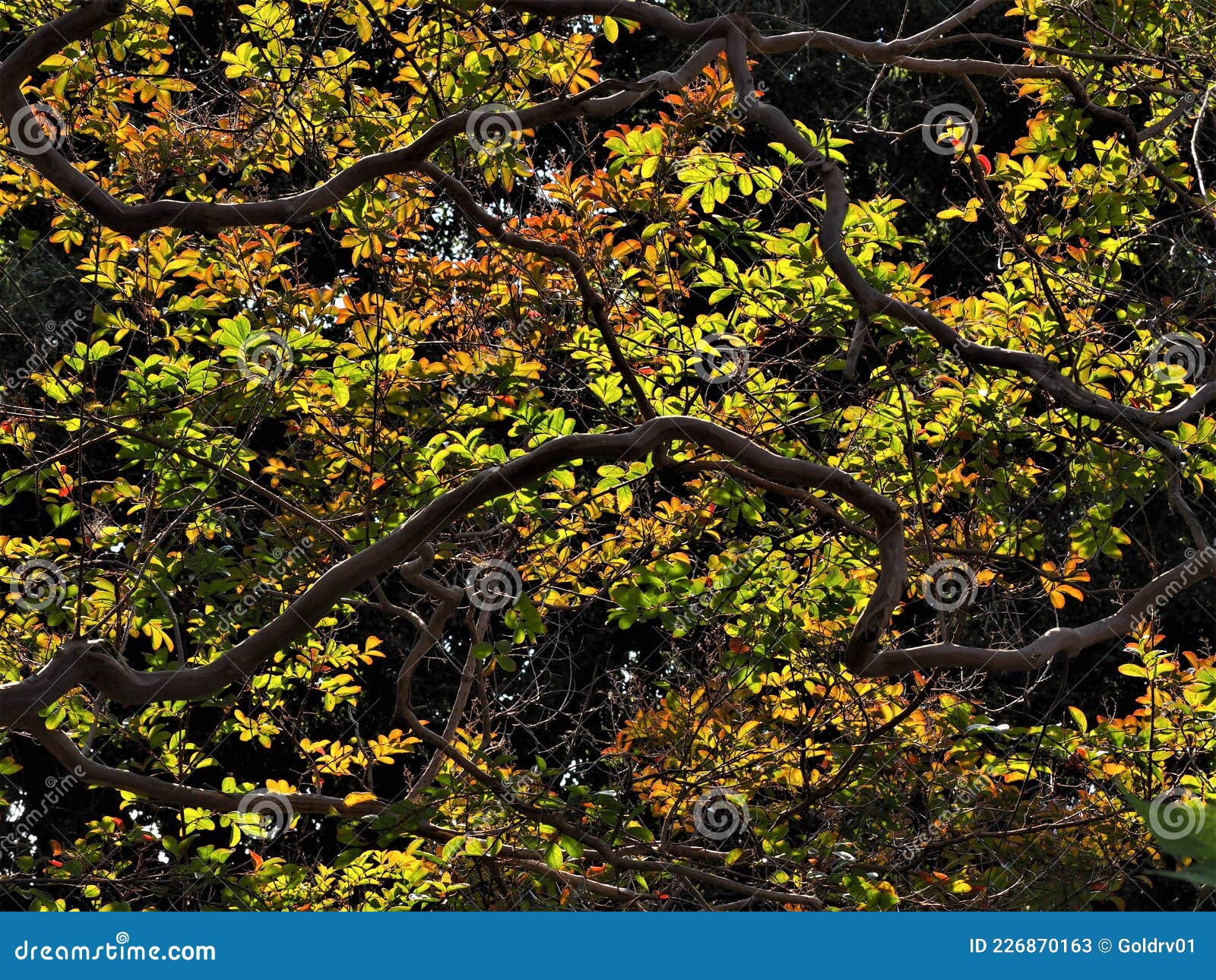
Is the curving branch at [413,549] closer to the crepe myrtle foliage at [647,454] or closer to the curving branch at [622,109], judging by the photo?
the crepe myrtle foliage at [647,454]

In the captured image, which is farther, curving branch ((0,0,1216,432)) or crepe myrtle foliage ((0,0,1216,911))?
crepe myrtle foliage ((0,0,1216,911))

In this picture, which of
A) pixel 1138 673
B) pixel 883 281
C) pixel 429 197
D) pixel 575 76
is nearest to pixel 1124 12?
pixel 883 281

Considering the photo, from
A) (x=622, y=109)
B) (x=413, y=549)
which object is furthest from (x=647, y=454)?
(x=622, y=109)

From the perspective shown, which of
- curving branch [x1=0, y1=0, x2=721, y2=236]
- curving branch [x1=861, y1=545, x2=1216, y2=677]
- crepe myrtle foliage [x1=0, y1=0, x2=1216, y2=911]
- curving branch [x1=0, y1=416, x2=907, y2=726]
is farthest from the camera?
crepe myrtle foliage [x1=0, y1=0, x2=1216, y2=911]

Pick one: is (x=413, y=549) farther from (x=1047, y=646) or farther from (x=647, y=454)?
(x=1047, y=646)

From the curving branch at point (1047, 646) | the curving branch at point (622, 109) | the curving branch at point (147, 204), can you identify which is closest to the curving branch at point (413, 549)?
the curving branch at point (1047, 646)

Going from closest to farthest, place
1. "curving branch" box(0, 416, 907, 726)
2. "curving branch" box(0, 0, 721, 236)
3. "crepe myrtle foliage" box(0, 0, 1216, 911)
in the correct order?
"curving branch" box(0, 416, 907, 726)
"curving branch" box(0, 0, 721, 236)
"crepe myrtle foliage" box(0, 0, 1216, 911)

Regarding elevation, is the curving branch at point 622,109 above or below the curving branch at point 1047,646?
above

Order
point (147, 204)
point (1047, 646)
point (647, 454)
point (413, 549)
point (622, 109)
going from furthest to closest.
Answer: point (622, 109), point (1047, 646), point (647, 454), point (147, 204), point (413, 549)

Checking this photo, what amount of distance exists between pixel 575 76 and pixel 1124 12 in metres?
2.10

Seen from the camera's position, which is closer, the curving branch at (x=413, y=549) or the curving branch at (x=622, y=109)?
the curving branch at (x=413, y=549)

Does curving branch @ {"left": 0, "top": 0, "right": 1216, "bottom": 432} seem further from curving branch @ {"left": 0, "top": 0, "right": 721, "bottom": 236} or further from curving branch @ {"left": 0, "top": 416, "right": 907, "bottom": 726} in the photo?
curving branch @ {"left": 0, "top": 416, "right": 907, "bottom": 726}

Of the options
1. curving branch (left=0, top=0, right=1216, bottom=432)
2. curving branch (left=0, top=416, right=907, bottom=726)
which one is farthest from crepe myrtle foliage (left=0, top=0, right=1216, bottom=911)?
curving branch (left=0, top=416, right=907, bottom=726)

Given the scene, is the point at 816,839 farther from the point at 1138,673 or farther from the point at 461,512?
the point at 461,512
